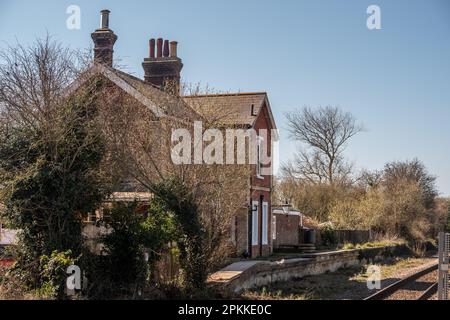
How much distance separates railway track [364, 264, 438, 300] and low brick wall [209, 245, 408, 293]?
381 centimetres

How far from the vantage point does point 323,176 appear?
55875mm

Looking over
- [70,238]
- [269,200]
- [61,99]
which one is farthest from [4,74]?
[269,200]

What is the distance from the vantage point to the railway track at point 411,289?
18266 millimetres

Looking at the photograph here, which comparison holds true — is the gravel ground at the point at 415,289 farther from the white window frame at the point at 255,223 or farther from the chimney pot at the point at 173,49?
the chimney pot at the point at 173,49

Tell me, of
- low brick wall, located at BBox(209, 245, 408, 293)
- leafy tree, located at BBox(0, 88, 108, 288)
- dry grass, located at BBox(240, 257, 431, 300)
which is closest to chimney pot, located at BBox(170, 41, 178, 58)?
low brick wall, located at BBox(209, 245, 408, 293)

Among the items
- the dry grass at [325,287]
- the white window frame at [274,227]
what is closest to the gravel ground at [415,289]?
the dry grass at [325,287]

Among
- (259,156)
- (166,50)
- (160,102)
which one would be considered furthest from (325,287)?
(166,50)

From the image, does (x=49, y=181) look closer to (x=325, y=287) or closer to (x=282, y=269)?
(x=282, y=269)

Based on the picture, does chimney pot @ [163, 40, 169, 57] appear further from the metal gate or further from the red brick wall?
the metal gate

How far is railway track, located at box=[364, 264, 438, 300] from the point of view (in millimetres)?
18266

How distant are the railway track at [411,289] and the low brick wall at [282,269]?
3810 millimetres

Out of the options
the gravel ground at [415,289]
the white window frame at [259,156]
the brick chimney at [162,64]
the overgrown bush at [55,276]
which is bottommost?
the gravel ground at [415,289]

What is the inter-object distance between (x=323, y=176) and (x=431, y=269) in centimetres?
2658

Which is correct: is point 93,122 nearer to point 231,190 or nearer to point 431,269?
point 231,190
